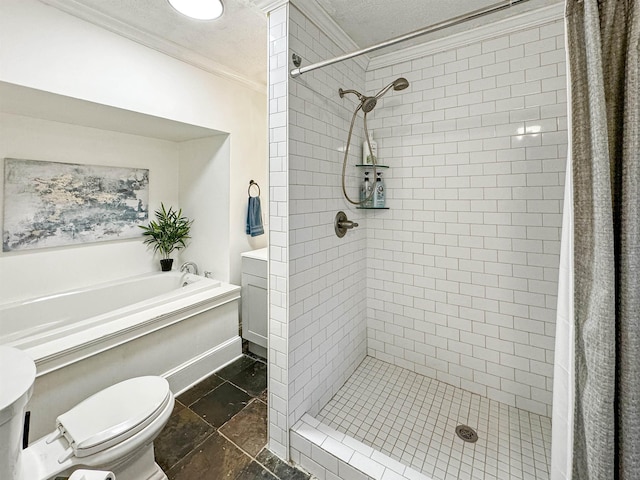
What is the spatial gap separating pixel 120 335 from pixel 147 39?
2.00 metres

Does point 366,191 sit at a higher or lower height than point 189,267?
higher

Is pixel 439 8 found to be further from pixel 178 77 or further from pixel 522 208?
pixel 178 77

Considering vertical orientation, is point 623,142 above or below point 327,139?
below

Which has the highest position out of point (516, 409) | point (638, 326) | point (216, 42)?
point (216, 42)

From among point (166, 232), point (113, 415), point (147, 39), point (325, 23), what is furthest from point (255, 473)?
point (147, 39)

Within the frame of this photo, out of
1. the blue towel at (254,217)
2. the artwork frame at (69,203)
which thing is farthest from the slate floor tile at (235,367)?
the artwork frame at (69,203)

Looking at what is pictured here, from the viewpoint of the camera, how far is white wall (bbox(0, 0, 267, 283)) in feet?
4.85

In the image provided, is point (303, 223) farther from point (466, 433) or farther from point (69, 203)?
point (69, 203)

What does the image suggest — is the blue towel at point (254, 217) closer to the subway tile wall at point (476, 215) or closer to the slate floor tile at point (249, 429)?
the subway tile wall at point (476, 215)

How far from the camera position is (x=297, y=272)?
4.93ft

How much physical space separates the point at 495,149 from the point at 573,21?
3.32 ft

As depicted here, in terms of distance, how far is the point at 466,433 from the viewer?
1570mm

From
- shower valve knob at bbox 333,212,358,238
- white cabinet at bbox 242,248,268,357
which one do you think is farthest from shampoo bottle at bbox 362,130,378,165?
white cabinet at bbox 242,248,268,357

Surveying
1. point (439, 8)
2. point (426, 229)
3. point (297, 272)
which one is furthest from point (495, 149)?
point (297, 272)
